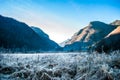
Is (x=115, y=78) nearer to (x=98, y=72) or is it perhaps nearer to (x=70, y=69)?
(x=98, y=72)

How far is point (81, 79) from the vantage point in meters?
5.65

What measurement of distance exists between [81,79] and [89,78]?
0.69ft

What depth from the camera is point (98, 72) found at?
5.90 meters

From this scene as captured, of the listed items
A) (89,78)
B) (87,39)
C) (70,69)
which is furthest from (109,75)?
(87,39)

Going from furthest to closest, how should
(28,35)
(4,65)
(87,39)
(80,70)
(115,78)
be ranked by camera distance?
(87,39), (28,35), (4,65), (80,70), (115,78)

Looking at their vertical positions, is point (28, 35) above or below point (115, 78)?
above

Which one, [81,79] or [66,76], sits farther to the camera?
[66,76]

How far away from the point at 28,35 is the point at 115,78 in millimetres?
158049

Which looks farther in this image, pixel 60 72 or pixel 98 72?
pixel 60 72

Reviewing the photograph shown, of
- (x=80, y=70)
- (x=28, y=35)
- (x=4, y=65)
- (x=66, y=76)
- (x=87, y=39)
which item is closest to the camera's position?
(x=66, y=76)

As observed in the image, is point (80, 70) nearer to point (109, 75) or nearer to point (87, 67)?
point (87, 67)

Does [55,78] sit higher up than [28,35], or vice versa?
[28,35]

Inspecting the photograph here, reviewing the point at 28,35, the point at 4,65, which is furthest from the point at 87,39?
the point at 4,65

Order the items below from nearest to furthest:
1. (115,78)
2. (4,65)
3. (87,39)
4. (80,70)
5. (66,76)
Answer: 1. (115,78)
2. (66,76)
3. (80,70)
4. (4,65)
5. (87,39)
